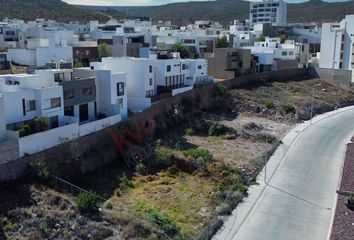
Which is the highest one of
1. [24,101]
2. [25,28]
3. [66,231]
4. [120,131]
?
[25,28]

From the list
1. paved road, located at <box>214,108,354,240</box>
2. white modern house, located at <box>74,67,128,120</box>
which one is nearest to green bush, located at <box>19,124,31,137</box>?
white modern house, located at <box>74,67,128,120</box>

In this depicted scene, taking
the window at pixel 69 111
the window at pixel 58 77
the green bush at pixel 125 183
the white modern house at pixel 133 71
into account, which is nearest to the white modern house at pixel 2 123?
the window at pixel 69 111

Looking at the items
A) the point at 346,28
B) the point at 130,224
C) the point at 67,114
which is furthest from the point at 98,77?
the point at 346,28

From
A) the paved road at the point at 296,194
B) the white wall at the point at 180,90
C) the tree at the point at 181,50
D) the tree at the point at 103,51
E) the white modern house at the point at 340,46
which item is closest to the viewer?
the paved road at the point at 296,194

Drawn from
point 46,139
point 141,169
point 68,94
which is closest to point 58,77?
point 68,94

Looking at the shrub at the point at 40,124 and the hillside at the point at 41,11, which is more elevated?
the hillside at the point at 41,11

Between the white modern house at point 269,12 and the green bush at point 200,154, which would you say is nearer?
the green bush at point 200,154

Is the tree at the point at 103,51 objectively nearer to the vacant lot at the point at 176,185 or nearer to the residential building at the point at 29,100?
the vacant lot at the point at 176,185

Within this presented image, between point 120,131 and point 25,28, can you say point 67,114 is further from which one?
point 25,28
